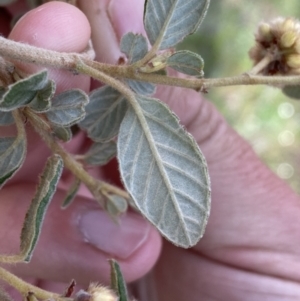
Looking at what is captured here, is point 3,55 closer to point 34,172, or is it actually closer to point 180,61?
point 180,61

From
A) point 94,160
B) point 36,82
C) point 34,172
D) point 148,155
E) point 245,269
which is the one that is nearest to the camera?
point 36,82

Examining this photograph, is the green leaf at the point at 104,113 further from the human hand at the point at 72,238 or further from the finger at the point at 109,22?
the human hand at the point at 72,238

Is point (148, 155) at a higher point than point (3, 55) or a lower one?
lower

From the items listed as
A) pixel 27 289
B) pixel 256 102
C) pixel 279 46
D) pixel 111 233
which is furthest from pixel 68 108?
pixel 256 102

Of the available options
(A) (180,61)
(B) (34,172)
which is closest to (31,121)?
(A) (180,61)

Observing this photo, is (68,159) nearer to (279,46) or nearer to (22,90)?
→ (22,90)

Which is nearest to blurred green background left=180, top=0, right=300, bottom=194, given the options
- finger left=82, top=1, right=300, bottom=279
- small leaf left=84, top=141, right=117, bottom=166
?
finger left=82, top=1, right=300, bottom=279
